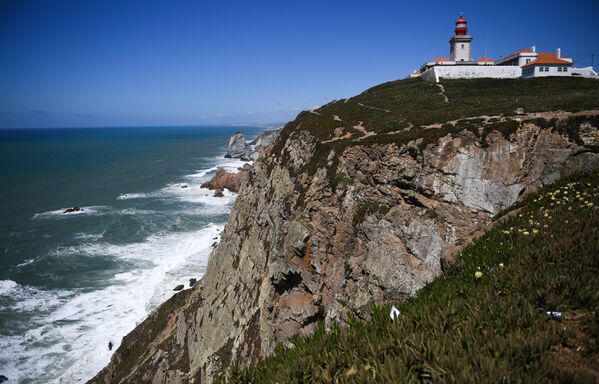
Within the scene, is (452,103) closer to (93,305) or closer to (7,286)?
(93,305)

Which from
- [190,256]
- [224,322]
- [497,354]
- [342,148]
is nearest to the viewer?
[497,354]

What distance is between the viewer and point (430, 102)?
1331 inches

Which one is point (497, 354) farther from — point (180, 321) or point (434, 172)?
point (180, 321)

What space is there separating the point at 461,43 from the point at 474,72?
8981 millimetres

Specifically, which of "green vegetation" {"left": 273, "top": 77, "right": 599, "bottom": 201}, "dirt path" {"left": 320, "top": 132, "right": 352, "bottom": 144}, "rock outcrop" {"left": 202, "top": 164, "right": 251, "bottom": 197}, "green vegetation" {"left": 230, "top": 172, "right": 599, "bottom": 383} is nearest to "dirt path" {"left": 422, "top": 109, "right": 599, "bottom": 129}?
"green vegetation" {"left": 273, "top": 77, "right": 599, "bottom": 201}

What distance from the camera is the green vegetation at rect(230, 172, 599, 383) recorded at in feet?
15.4

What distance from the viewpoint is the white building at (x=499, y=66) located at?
44062mm

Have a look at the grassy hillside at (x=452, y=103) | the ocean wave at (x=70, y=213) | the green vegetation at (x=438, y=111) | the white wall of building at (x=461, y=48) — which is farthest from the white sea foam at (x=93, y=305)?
the white wall of building at (x=461, y=48)

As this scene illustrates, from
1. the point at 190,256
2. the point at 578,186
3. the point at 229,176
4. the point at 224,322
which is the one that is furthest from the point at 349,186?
the point at 229,176

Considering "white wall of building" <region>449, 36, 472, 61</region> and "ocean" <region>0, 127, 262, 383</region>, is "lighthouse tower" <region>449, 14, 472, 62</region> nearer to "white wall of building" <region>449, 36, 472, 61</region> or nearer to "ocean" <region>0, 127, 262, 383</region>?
"white wall of building" <region>449, 36, 472, 61</region>

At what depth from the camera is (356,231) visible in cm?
2127

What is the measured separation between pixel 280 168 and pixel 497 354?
28.0 metres

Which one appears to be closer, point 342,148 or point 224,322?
point 342,148

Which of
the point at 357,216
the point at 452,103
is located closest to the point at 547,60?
the point at 452,103
